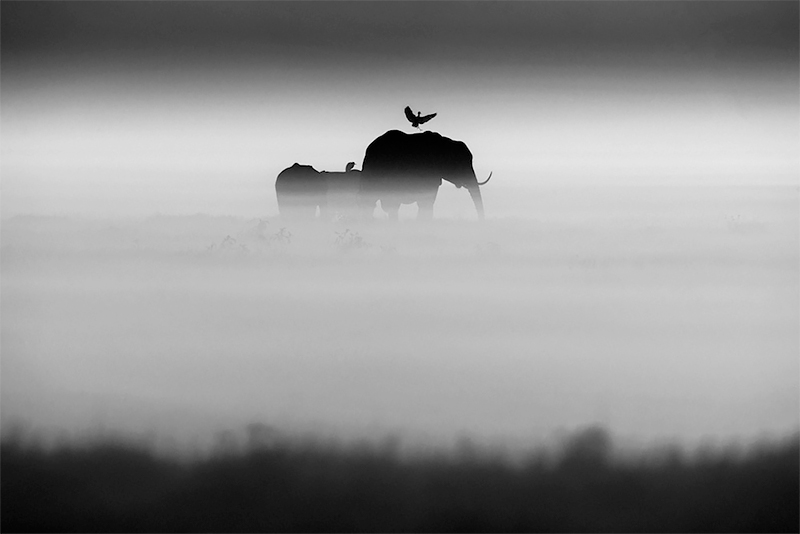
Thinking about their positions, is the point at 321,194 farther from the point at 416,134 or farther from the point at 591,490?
the point at 591,490

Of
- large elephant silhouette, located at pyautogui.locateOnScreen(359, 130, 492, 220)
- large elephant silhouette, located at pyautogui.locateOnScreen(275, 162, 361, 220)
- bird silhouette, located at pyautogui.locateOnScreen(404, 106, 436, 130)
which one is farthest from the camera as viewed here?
large elephant silhouette, located at pyautogui.locateOnScreen(359, 130, 492, 220)

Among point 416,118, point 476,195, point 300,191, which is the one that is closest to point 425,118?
point 416,118

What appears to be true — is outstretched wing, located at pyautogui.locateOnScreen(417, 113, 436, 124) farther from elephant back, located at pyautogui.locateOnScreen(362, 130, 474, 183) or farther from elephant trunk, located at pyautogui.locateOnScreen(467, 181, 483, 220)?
elephant trunk, located at pyautogui.locateOnScreen(467, 181, 483, 220)

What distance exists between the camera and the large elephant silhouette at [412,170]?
6.66 meters

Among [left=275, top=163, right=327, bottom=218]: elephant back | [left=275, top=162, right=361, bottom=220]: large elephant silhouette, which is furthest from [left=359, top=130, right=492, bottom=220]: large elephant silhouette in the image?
[left=275, top=163, right=327, bottom=218]: elephant back

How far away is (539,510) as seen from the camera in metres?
3.14

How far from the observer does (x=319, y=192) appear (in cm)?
700

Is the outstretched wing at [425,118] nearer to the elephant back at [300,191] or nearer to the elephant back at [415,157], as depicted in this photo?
the elephant back at [415,157]

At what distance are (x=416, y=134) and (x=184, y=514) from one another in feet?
14.4

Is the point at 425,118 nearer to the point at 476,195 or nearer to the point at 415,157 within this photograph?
the point at 476,195

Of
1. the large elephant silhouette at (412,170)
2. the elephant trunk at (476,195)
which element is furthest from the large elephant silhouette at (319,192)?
the elephant trunk at (476,195)

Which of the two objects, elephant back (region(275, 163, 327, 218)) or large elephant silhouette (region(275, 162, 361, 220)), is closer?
elephant back (region(275, 163, 327, 218))

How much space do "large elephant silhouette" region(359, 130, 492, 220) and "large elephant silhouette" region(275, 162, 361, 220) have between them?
0.12m

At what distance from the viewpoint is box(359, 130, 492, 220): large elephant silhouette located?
6.66m
